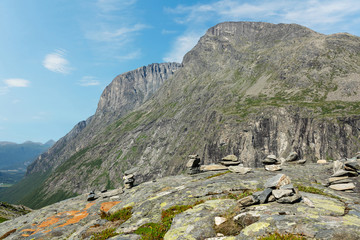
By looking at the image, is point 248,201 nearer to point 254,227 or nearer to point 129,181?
point 254,227

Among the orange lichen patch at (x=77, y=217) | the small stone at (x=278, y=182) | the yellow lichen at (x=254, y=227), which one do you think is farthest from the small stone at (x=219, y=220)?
the orange lichen patch at (x=77, y=217)

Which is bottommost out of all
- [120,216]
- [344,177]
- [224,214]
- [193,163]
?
[344,177]

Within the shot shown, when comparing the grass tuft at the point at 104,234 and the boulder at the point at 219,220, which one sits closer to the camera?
the boulder at the point at 219,220

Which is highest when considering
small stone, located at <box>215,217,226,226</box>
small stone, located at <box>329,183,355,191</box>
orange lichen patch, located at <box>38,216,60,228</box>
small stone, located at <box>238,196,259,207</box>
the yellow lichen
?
small stone, located at <box>238,196,259,207</box>

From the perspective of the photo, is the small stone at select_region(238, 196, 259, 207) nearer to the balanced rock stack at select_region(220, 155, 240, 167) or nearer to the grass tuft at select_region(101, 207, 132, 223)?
the grass tuft at select_region(101, 207, 132, 223)

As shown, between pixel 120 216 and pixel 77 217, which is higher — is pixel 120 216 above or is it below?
above

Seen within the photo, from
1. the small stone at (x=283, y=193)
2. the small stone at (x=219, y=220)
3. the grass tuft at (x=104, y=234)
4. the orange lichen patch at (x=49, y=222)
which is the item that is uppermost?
the small stone at (x=283, y=193)

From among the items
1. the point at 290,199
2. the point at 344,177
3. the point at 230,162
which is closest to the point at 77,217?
the point at 290,199

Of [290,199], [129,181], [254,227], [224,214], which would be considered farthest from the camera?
[129,181]

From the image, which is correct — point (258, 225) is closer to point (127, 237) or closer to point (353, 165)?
point (127, 237)

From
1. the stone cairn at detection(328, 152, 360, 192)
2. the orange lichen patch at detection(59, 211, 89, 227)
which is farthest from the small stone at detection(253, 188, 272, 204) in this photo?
the orange lichen patch at detection(59, 211, 89, 227)

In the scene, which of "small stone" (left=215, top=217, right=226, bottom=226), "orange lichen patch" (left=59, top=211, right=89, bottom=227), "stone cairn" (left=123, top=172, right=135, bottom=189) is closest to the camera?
"small stone" (left=215, top=217, right=226, bottom=226)

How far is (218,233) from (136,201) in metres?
11.7

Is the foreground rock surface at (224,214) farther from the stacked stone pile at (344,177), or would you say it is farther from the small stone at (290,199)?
the stacked stone pile at (344,177)
